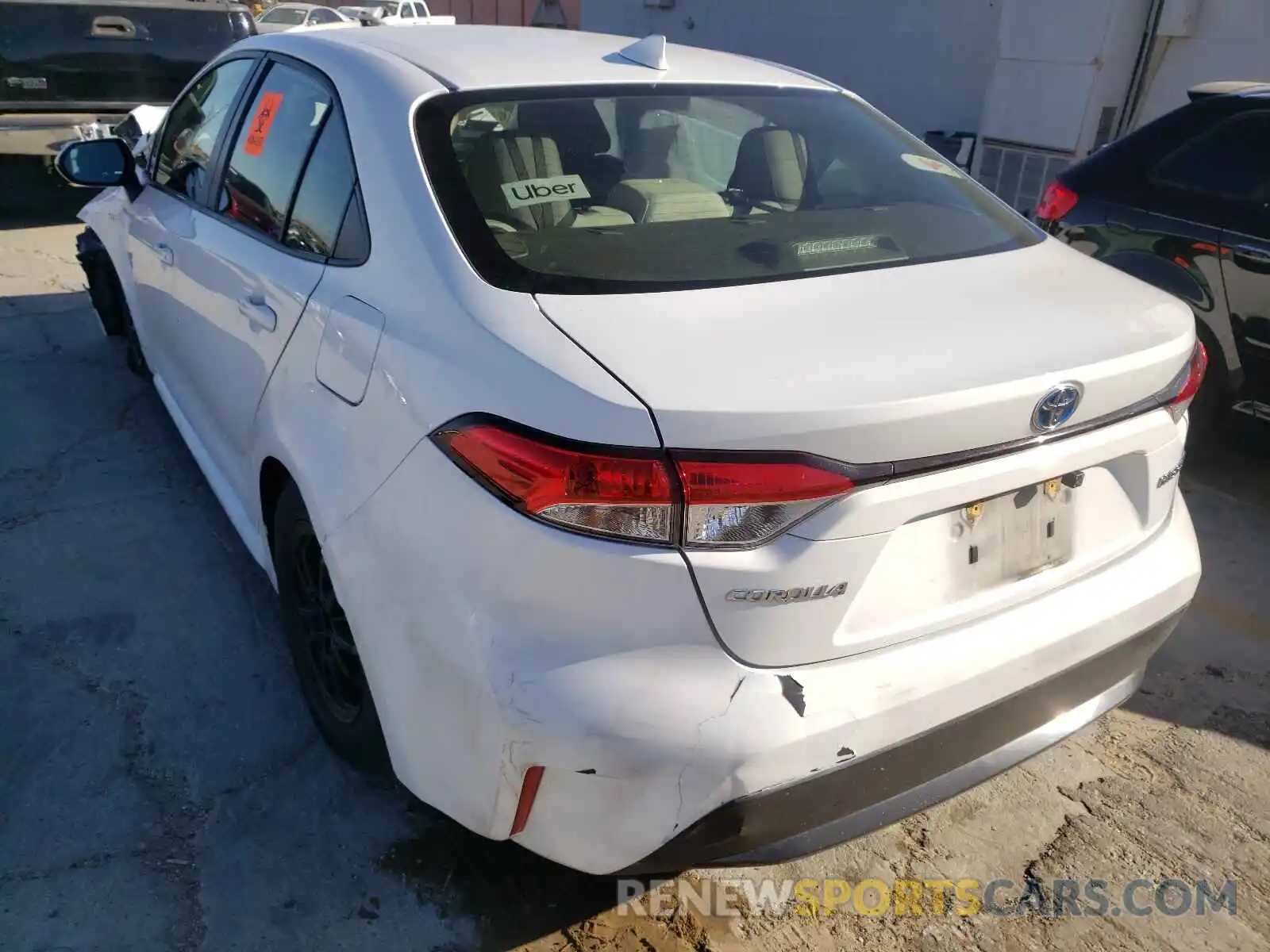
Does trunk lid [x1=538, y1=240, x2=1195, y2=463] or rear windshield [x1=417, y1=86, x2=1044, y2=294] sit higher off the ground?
rear windshield [x1=417, y1=86, x2=1044, y2=294]

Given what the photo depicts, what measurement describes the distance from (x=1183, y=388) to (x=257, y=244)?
87.9 inches

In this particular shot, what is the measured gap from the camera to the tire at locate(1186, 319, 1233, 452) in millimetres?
4109

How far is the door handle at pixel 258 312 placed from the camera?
2504mm

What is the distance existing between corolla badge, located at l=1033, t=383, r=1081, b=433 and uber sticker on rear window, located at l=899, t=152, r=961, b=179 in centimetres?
110

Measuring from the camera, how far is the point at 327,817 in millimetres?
2479

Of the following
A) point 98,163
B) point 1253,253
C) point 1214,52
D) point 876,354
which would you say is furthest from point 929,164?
point 1214,52

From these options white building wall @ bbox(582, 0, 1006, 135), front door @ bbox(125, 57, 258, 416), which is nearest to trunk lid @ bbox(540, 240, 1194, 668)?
front door @ bbox(125, 57, 258, 416)

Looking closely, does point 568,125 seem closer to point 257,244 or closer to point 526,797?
point 257,244

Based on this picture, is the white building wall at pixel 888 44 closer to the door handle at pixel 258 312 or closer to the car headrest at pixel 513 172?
the car headrest at pixel 513 172

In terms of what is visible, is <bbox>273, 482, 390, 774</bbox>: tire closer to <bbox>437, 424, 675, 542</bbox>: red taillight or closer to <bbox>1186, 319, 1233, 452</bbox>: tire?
<bbox>437, 424, 675, 542</bbox>: red taillight

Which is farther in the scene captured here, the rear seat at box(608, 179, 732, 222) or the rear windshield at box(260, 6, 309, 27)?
the rear windshield at box(260, 6, 309, 27)

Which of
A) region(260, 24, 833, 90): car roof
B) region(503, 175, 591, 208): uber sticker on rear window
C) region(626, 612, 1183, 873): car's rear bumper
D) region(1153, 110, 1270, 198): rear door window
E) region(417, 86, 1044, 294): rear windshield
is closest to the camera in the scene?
region(626, 612, 1183, 873): car's rear bumper

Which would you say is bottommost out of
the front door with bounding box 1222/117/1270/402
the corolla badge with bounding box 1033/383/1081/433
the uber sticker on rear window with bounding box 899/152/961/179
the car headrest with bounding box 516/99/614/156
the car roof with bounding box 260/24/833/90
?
the front door with bounding box 1222/117/1270/402

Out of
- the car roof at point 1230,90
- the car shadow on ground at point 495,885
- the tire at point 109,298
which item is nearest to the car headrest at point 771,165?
the car shadow on ground at point 495,885
